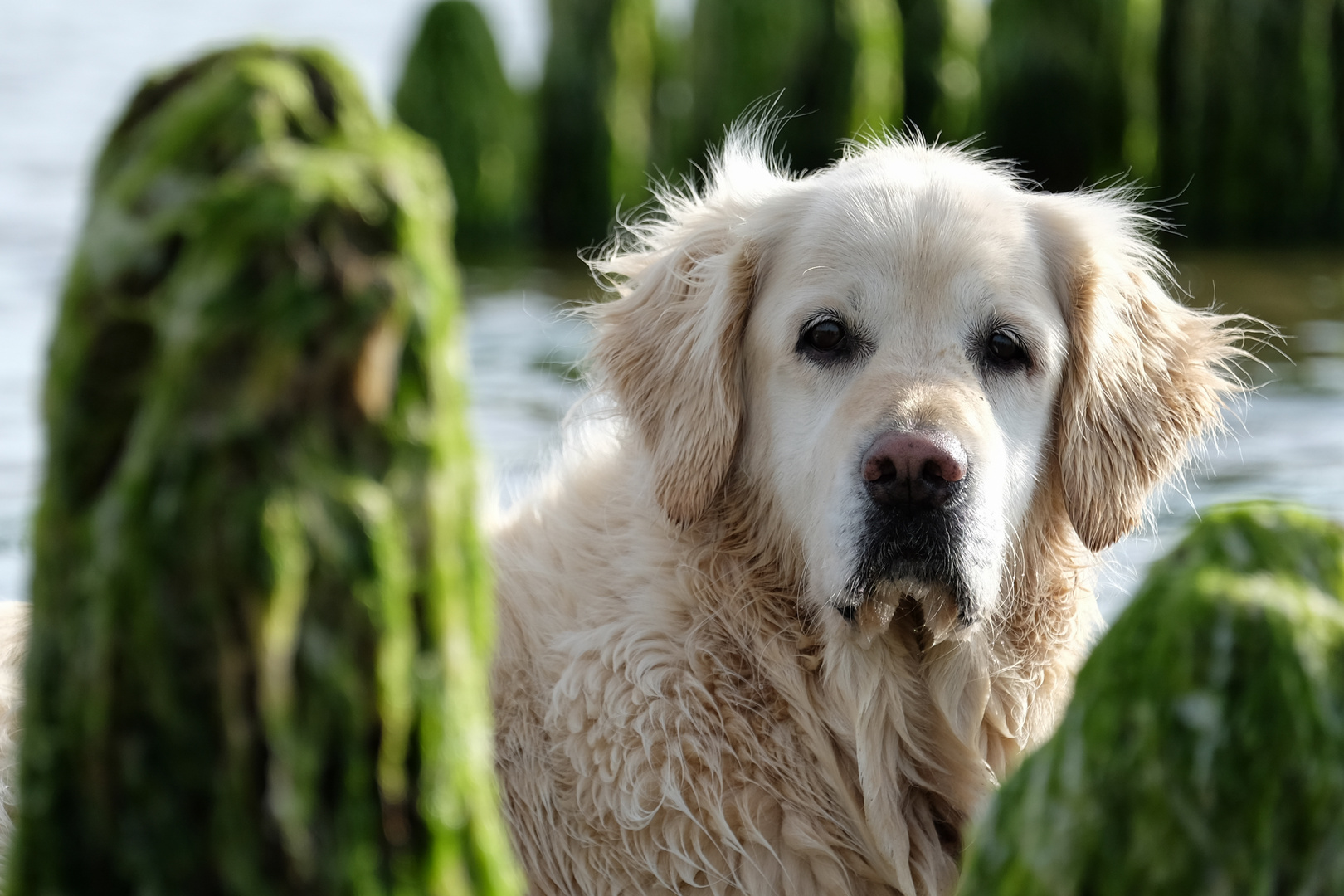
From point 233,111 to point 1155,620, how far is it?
3.59ft

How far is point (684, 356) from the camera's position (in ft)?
12.2

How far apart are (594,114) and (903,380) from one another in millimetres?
11038

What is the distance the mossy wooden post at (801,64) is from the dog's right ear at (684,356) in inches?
371

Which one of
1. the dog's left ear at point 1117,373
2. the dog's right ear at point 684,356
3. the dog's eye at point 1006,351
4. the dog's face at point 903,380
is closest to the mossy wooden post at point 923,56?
the dog's left ear at point 1117,373

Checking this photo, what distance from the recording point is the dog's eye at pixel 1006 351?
3.41m

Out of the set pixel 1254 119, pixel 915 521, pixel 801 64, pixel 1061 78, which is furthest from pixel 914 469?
pixel 1254 119

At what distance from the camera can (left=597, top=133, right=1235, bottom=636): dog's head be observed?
3.16 m

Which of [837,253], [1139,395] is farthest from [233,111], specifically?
[1139,395]

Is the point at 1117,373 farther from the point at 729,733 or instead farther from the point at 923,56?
the point at 923,56

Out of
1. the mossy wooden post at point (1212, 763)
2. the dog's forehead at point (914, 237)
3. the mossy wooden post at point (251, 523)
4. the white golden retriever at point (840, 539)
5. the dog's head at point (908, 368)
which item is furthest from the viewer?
the dog's forehead at point (914, 237)

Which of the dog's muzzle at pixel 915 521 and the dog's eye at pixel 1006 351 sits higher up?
the dog's eye at pixel 1006 351

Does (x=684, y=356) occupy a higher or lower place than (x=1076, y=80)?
higher

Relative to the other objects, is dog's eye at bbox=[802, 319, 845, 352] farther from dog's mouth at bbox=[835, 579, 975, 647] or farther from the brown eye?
dog's mouth at bbox=[835, 579, 975, 647]

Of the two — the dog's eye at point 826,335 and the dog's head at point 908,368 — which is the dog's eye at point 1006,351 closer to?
the dog's head at point 908,368
